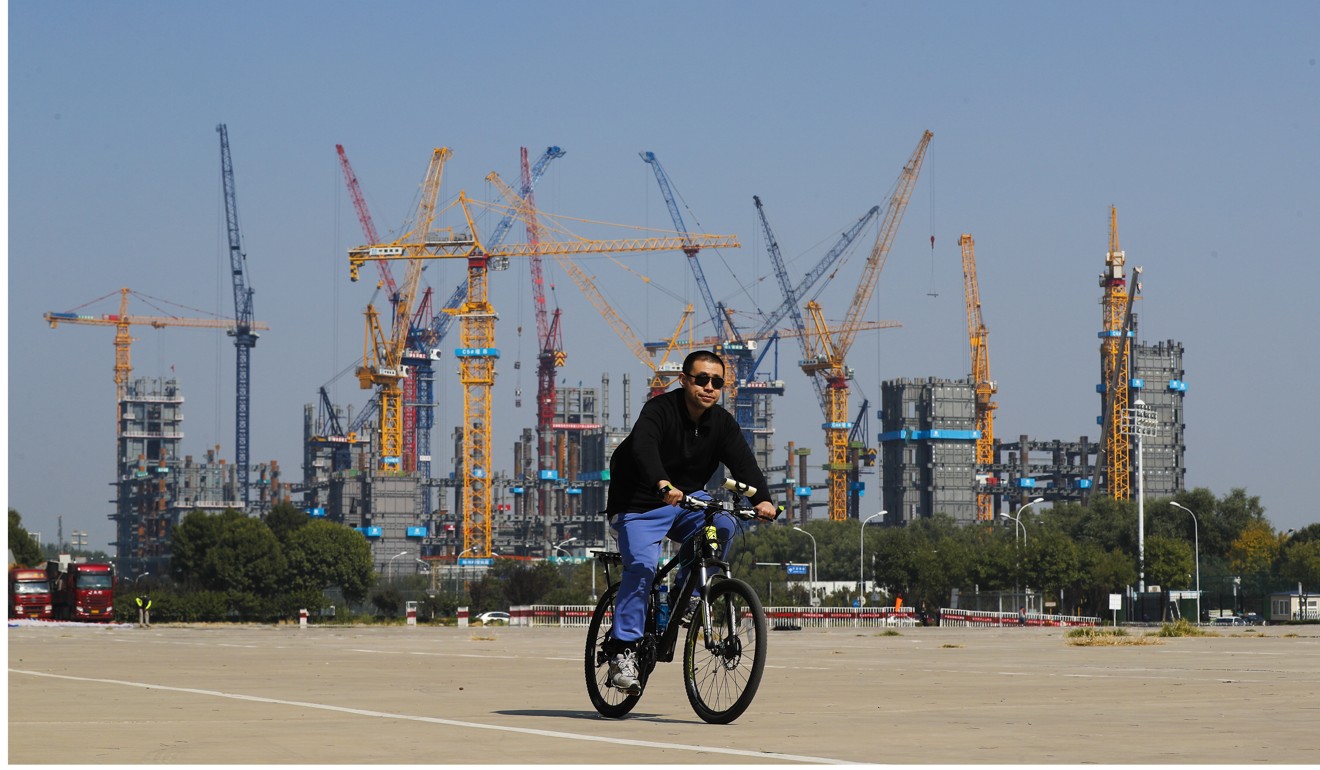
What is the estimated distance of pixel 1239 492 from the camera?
141500 mm

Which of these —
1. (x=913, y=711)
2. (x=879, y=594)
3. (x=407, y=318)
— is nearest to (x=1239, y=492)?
(x=879, y=594)

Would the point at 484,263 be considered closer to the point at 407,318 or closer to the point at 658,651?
the point at 407,318

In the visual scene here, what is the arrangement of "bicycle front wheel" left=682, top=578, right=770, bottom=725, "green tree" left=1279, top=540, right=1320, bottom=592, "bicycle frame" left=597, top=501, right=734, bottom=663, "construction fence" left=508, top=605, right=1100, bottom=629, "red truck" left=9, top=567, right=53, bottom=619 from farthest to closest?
"green tree" left=1279, top=540, right=1320, bottom=592 < "red truck" left=9, top=567, right=53, bottom=619 < "construction fence" left=508, top=605, right=1100, bottom=629 < "bicycle frame" left=597, top=501, right=734, bottom=663 < "bicycle front wheel" left=682, top=578, right=770, bottom=725

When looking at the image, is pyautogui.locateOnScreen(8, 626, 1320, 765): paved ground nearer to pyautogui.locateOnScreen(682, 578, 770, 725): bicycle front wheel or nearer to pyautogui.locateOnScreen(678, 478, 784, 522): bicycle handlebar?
pyautogui.locateOnScreen(682, 578, 770, 725): bicycle front wheel

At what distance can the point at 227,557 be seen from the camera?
120 m

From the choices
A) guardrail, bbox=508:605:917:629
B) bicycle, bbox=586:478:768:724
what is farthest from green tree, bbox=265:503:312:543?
bicycle, bbox=586:478:768:724

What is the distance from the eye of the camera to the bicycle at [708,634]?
8477 millimetres

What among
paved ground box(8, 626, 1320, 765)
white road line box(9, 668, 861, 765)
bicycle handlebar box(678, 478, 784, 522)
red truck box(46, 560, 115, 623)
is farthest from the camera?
red truck box(46, 560, 115, 623)

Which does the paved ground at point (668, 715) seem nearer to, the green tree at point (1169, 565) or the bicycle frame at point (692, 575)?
the bicycle frame at point (692, 575)

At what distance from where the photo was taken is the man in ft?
28.7

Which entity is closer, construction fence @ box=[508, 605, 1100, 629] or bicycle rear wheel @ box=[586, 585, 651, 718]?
bicycle rear wheel @ box=[586, 585, 651, 718]

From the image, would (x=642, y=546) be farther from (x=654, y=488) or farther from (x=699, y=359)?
(x=699, y=359)

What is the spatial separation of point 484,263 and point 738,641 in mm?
166744

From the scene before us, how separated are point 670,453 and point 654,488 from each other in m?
0.24
